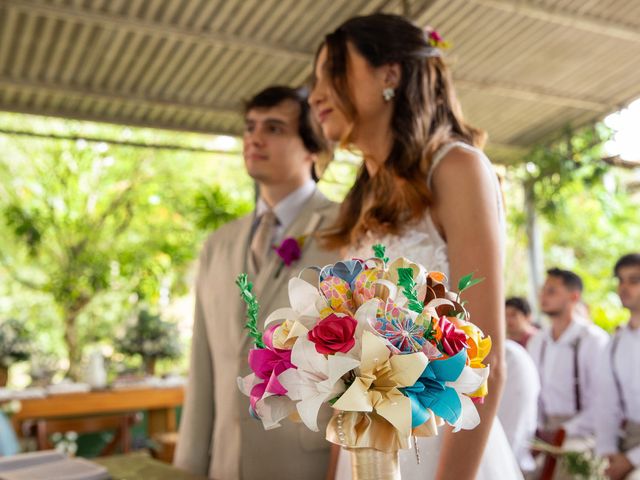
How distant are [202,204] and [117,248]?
3.59 meters

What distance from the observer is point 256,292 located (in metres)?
2.15

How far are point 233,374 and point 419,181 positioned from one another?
35.0 inches

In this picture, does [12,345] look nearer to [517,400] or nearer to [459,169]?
[517,400]

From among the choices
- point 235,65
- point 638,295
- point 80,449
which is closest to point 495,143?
point 235,65

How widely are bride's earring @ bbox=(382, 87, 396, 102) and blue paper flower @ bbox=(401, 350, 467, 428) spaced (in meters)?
0.89

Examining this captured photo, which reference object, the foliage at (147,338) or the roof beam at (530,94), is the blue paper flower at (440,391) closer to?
the foliage at (147,338)

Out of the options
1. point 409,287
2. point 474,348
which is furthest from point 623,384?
point 409,287

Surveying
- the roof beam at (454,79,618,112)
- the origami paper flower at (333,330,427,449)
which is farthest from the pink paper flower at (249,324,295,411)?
the roof beam at (454,79,618,112)

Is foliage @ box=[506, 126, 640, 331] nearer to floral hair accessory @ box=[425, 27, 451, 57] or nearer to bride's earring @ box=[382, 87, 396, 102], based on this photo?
floral hair accessory @ box=[425, 27, 451, 57]

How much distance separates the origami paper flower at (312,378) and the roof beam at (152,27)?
4899 millimetres

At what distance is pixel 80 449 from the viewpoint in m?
5.71

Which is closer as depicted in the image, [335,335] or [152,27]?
[335,335]

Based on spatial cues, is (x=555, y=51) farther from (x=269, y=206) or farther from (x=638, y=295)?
(x=269, y=206)

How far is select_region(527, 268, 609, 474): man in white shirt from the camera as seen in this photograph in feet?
15.6
